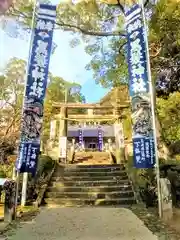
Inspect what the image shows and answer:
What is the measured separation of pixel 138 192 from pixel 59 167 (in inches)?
165

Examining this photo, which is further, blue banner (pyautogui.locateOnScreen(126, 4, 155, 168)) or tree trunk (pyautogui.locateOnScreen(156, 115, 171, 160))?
tree trunk (pyautogui.locateOnScreen(156, 115, 171, 160))

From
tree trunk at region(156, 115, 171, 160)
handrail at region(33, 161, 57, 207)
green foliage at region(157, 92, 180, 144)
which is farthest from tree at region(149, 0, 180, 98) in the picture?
handrail at region(33, 161, 57, 207)

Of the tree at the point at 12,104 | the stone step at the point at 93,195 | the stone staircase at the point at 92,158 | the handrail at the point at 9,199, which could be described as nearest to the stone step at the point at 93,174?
the stone step at the point at 93,195

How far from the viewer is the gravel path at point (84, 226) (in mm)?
5141

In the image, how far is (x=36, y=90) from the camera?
775 centimetres

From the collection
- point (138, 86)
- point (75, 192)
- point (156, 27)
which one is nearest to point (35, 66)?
point (138, 86)

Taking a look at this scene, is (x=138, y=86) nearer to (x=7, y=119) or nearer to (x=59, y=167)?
(x=59, y=167)

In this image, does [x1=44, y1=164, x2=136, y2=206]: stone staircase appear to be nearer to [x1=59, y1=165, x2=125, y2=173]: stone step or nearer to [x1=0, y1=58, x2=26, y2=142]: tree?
[x1=59, y1=165, x2=125, y2=173]: stone step

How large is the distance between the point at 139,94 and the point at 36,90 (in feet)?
8.75

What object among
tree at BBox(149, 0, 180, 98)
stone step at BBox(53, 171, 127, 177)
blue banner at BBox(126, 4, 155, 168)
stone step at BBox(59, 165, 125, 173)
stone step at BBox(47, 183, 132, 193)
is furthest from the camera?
stone step at BBox(59, 165, 125, 173)

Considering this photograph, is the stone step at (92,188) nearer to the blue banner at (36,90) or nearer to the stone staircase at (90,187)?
the stone staircase at (90,187)

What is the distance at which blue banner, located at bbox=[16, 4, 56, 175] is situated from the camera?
24.6 feet

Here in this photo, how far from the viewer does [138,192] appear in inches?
369

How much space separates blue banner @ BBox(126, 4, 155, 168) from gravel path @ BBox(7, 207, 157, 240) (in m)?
1.52
